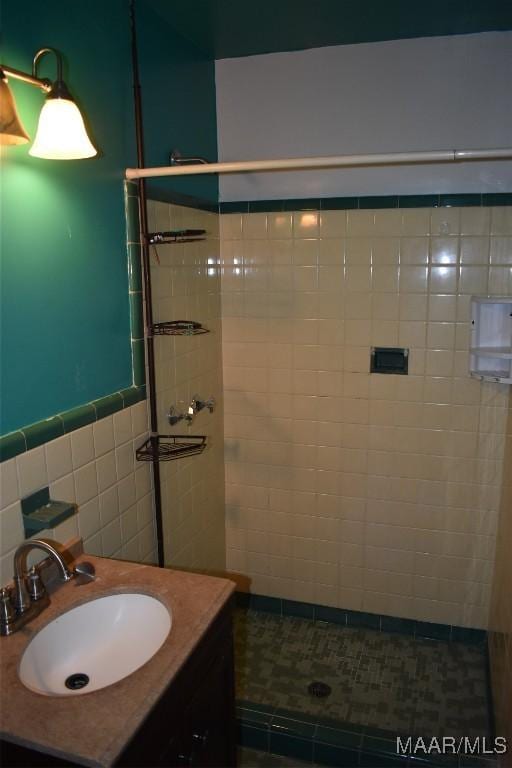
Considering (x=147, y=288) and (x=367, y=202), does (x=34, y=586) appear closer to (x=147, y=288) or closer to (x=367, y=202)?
(x=147, y=288)

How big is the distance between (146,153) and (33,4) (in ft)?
1.97

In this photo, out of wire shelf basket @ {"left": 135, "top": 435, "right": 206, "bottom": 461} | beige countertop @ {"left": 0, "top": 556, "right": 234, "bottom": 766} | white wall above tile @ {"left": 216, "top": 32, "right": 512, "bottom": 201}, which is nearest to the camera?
beige countertop @ {"left": 0, "top": 556, "right": 234, "bottom": 766}

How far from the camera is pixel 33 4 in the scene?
4.35 feet

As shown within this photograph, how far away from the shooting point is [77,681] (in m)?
1.26

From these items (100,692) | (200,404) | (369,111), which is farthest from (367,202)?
(100,692)

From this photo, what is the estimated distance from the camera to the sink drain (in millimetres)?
1237

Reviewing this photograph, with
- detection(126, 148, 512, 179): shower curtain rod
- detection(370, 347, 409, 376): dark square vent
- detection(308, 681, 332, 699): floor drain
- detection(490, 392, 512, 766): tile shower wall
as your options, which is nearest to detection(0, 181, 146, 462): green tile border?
detection(126, 148, 512, 179): shower curtain rod

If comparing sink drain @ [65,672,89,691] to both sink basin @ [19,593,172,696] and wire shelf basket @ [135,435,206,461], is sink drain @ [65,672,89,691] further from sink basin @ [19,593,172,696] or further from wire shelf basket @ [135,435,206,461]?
wire shelf basket @ [135,435,206,461]

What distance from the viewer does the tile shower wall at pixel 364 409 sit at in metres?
2.31

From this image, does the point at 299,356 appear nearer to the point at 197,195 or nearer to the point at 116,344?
the point at 197,195

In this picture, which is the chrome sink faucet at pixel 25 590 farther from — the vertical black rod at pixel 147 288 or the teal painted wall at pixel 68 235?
the vertical black rod at pixel 147 288

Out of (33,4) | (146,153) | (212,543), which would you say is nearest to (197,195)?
(146,153)

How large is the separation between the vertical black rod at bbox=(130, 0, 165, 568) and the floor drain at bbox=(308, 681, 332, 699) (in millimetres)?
838

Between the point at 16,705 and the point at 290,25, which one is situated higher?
the point at 290,25
